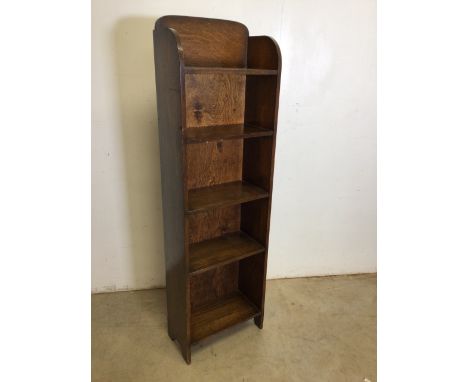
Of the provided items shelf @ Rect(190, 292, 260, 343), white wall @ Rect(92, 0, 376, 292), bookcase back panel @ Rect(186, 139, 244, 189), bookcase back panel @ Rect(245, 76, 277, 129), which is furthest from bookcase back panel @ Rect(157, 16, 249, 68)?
shelf @ Rect(190, 292, 260, 343)

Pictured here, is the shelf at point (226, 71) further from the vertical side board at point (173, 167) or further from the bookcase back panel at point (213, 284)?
the bookcase back panel at point (213, 284)

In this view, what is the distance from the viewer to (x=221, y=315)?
6.31 feet

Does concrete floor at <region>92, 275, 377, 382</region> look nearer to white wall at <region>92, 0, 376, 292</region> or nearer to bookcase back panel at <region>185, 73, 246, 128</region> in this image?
white wall at <region>92, 0, 376, 292</region>

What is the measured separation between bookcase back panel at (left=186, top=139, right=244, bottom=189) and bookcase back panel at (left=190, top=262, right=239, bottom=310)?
0.56m

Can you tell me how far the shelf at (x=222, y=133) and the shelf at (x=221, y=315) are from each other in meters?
1.03

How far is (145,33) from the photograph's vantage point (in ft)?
5.81

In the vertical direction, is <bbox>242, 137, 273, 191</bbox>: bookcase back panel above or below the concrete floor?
above

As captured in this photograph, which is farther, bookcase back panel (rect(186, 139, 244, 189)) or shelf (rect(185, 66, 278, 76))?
bookcase back panel (rect(186, 139, 244, 189))

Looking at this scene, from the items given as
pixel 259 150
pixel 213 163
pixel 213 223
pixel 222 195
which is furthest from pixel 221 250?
pixel 259 150

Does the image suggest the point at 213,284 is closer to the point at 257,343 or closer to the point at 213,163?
the point at 257,343

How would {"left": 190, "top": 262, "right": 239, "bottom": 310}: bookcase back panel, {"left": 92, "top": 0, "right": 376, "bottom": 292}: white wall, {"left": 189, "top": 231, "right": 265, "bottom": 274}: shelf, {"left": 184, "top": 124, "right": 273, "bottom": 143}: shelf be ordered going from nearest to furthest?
{"left": 184, "top": 124, "right": 273, "bottom": 143}: shelf, {"left": 189, "top": 231, "right": 265, "bottom": 274}: shelf, {"left": 92, "top": 0, "right": 376, "bottom": 292}: white wall, {"left": 190, "top": 262, "right": 239, "bottom": 310}: bookcase back panel

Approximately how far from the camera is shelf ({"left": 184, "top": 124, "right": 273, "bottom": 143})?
1.44 metres
